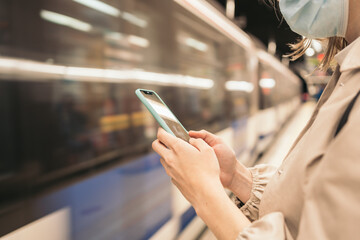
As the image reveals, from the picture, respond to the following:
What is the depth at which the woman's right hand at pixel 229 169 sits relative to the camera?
1298 mm

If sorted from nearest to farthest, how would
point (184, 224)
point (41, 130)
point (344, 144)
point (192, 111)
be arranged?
1. point (344, 144)
2. point (41, 130)
3. point (184, 224)
4. point (192, 111)

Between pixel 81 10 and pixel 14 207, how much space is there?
1132mm

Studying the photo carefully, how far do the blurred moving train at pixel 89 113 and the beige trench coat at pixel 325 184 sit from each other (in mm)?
1088

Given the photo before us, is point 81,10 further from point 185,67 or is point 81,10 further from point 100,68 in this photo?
point 185,67

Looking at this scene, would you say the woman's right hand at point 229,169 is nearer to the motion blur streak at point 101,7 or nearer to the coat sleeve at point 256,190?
the coat sleeve at point 256,190

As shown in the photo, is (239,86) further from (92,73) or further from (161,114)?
(161,114)

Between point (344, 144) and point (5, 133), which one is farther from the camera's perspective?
point (5, 133)

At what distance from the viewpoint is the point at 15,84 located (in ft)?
4.50

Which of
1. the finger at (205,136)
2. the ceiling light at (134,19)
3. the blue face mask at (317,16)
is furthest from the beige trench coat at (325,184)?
the ceiling light at (134,19)

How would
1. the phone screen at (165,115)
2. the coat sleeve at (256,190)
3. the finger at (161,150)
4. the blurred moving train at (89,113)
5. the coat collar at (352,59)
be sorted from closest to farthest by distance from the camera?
the coat collar at (352,59) < the finger at (161,150) < the phone screen at (165,115) < the coat sleeve at (256,190) < the blurred moving train at (89,113)

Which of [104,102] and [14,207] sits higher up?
[104,102]

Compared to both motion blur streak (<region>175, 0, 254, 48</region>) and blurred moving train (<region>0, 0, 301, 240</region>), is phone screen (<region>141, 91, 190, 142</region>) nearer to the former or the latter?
blurred moving train (<region>0, 0, 301, 240</region>)

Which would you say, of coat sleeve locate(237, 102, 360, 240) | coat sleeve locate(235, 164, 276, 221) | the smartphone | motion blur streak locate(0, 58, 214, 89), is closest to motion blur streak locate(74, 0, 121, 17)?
motion blur streak locate(0, 58, 214, 89)

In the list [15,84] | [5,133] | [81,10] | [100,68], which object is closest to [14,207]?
[5,133]
